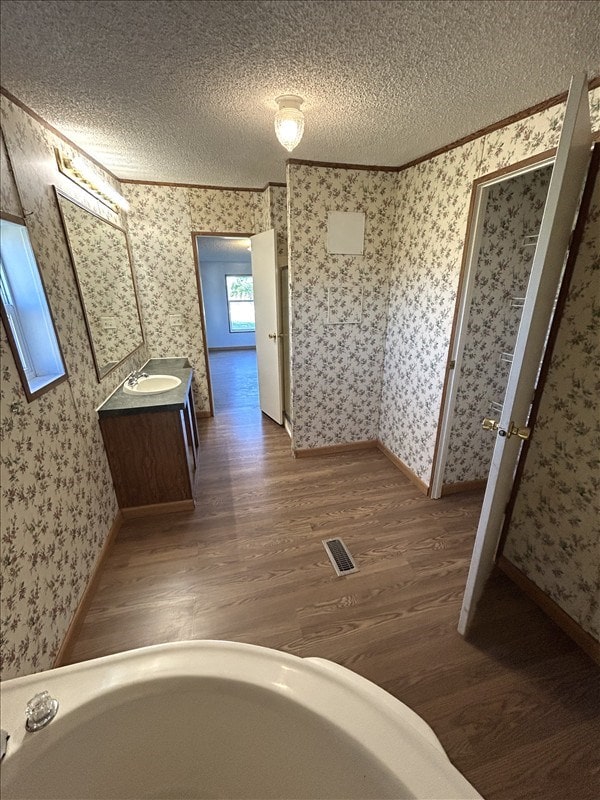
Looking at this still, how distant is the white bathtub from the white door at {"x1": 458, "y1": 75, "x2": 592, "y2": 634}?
0.71 m

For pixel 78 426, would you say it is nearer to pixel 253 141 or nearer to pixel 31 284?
pixel 31 284

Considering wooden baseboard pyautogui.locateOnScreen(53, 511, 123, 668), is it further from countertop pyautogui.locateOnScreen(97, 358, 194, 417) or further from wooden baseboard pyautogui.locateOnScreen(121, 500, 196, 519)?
countertop pyautogui.locateOnScreen(97, 358, 194, 417)

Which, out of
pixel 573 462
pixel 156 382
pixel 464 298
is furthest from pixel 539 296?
pixel 156 382

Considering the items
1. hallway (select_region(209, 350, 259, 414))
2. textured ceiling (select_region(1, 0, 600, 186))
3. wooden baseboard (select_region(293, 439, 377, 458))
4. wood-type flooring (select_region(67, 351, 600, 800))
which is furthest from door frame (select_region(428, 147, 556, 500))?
hallway (select_region(209, 350, 259, 414))

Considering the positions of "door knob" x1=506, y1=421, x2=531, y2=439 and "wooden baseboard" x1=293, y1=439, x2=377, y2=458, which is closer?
"door knob" x1=506, y1=421, x2=531, y2=439

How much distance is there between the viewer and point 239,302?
713 centimetres

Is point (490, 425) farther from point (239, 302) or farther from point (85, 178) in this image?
point (239, 302)

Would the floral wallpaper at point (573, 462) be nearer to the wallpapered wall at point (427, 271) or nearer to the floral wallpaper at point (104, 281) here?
the wallpapered wall at point (427, 271)

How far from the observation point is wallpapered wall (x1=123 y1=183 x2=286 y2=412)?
9.11 ft

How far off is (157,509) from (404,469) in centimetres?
178

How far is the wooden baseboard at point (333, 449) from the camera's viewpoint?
2.76 m

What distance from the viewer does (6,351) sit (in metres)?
1.05

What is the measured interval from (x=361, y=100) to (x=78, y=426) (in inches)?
74.7

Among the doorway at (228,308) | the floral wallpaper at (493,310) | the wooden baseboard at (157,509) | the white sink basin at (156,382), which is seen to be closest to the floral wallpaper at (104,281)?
the white sink basin at (156,382)
